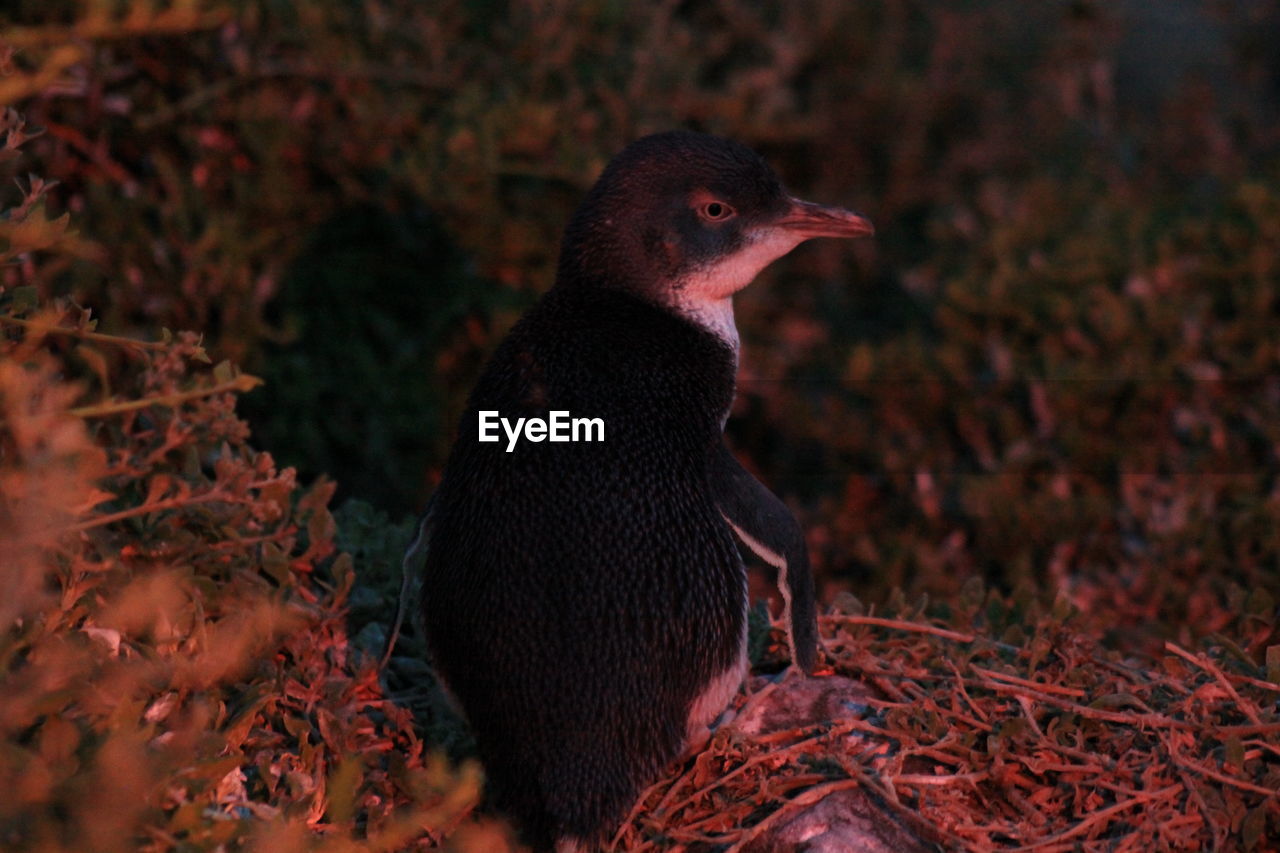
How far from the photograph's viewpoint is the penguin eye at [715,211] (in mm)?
3201

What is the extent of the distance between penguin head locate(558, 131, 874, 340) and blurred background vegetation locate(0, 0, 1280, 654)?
90cm

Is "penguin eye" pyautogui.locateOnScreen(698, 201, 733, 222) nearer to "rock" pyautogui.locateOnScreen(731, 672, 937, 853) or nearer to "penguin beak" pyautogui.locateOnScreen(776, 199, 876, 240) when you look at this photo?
"penguin beak" pyautogui.locateOnScreen(776, 199, 876, 240)

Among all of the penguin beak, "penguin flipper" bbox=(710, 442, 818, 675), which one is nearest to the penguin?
"penguin flipper" bbox=(710, 442, 818, 675)

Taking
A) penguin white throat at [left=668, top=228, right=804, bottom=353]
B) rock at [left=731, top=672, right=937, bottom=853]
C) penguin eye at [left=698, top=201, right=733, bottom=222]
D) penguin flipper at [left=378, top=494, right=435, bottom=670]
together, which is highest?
penguin eye at [left=698, top=201, right=733, bottom=222]

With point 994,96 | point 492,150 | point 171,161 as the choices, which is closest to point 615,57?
point 492,150

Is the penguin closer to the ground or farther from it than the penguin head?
closer to the ground

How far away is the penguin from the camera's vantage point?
2.55 m

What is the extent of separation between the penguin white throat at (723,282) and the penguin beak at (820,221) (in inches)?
0.8

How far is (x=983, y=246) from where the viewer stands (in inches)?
225

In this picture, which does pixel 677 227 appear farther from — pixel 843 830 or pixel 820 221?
pixel 843 830

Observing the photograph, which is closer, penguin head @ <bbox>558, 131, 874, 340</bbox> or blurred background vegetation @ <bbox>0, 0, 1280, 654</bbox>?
penguin head @ <bbox>558, 131, 874, 340</bbox>

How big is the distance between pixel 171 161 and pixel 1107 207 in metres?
3.54

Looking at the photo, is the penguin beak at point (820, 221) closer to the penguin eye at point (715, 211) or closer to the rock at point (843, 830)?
the penguin eye at point (715, 211)

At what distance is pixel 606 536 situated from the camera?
2623 mm
